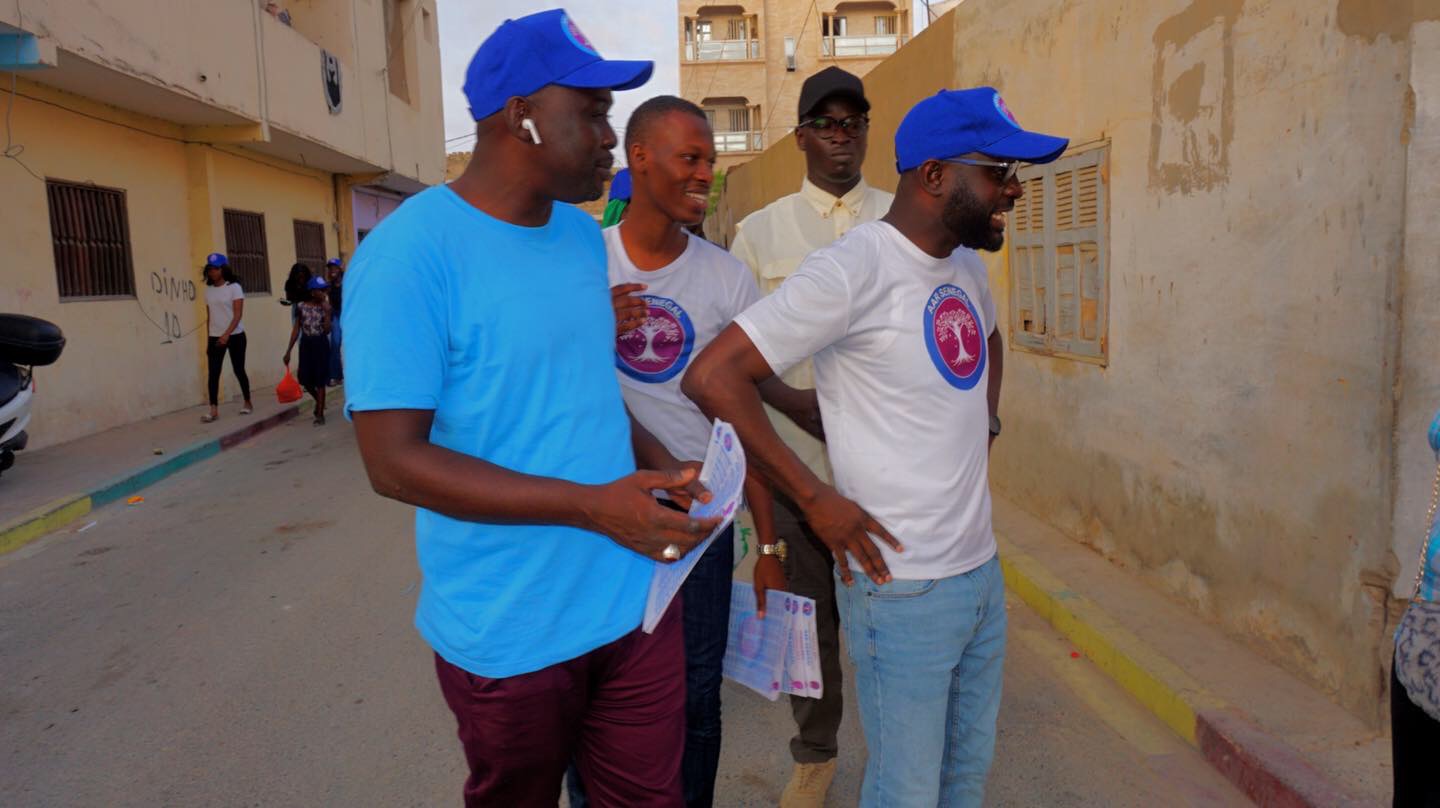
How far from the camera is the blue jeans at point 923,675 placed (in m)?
2.02

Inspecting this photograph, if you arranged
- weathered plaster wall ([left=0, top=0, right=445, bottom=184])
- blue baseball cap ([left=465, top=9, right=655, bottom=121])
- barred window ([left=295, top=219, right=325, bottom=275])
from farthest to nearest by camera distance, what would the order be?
barred window ([left=295, top=219, right=325, bottom=275]), weathered plaster wall ([left=0, top=0, right=445, bottom=184]), blue baseball cap ([left=465, top=9, right=655, bottom=121])

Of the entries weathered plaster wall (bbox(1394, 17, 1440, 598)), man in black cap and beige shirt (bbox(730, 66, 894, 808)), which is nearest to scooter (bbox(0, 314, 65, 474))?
man in black cap and beige shirt (bbox(730, 66, 894, 808))

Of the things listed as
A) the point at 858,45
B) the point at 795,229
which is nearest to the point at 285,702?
the point at 795,229

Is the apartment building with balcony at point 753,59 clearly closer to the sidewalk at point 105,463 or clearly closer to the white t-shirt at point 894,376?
the sidewalk at point 105,463

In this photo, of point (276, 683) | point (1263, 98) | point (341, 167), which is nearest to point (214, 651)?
point (276, 683)

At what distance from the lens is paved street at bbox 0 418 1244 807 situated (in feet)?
10.8

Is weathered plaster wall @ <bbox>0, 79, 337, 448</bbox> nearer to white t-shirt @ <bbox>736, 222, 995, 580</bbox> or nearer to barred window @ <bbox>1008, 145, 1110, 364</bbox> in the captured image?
barred window @ <bbox>1008, 145, 1110, 364</bbox>

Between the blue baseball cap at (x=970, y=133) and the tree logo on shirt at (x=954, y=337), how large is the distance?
275mm

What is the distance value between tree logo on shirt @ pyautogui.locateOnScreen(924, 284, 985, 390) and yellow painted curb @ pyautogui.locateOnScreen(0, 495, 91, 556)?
6572 mm

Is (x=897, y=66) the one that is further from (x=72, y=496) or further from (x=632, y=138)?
(x=72, y=496)

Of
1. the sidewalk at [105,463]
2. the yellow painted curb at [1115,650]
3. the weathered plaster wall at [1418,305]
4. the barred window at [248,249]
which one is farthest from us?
the barred window at [248,249]

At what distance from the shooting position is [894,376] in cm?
201

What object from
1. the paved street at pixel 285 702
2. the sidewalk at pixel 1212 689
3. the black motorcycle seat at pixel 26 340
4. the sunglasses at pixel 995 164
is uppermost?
the sunglasses at pixel 995 164

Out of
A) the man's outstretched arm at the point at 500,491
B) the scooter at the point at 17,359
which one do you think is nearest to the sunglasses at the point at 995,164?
the man's outstretched arm at the point at 500,491
